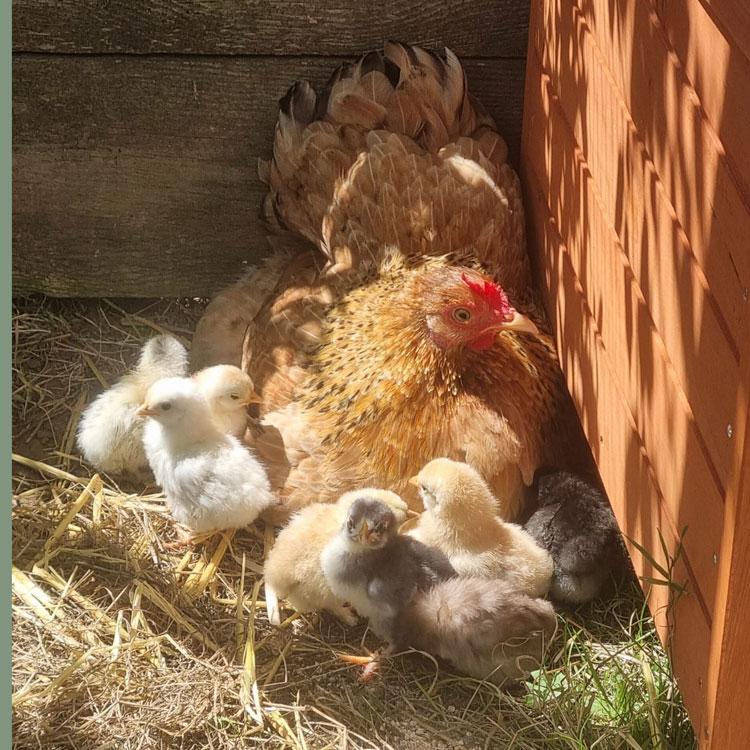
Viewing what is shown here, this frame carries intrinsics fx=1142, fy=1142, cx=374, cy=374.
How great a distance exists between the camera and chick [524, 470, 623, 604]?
3039mm

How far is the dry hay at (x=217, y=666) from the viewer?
2.76m

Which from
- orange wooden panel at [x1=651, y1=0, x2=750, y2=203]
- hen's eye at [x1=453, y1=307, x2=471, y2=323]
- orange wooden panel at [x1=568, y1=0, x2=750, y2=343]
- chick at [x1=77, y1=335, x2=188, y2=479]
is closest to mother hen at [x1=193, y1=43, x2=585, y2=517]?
hen's eye at [x1=453, y1=307, x2=471, y2=323]

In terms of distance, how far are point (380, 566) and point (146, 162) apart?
178 cm

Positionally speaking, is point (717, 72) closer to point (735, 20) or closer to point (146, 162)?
point (735, 20)

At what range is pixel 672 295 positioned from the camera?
223 centimetres

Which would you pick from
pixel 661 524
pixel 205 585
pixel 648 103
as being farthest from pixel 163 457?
pixel 648 103

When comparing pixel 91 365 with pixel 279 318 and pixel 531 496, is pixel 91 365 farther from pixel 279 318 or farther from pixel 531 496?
pixel 531 496

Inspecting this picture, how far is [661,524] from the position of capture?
7.93 ft

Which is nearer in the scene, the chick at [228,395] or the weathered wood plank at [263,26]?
the chick at [228,395]

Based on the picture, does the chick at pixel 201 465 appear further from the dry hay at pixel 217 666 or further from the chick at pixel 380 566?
the chick at pixel 380 566

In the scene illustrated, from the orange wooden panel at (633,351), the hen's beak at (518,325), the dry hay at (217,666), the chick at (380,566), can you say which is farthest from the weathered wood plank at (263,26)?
the chick at (380,566)

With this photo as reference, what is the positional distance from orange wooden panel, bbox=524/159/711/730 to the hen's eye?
0.96 feet

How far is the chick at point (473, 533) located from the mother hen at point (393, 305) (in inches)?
8.3

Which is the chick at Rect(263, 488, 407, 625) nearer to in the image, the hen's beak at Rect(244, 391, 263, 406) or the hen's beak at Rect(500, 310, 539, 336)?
the hen's beak at Rect(244, 391, 263, 406)
